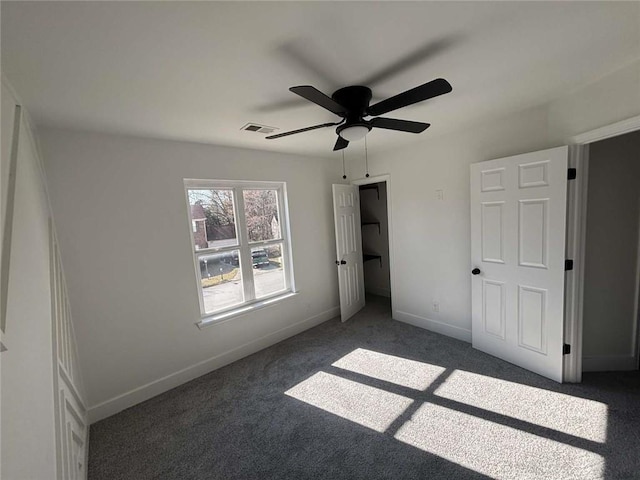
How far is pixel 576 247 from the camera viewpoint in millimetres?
2201

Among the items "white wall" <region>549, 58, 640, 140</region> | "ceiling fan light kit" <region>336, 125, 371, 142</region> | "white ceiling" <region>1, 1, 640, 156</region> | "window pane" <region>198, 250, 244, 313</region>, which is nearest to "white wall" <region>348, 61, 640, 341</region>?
"white wall" <region>549, 58, 640, 140</region>

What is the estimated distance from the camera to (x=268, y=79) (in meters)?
1.60

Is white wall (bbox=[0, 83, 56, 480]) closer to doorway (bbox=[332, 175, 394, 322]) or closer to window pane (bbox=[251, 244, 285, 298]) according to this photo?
window pane (bbox=[251, 244, 285, 298])

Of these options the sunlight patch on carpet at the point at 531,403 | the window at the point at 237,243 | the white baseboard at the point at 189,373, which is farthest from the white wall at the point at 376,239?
the sunlight patch on carpet at the point at 531,403

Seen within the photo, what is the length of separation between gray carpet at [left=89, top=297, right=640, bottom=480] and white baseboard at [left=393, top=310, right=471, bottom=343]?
0.90 ft

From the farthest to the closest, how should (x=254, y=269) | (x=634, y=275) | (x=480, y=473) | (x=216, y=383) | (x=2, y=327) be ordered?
(x=254, y=269), (x=216, y=383), (x=634, y=275), (x=480, y=473), (x=2, y=327)

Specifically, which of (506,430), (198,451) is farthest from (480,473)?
(198,451)

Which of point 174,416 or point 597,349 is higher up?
point 597,349

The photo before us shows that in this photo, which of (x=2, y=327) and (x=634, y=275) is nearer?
(x=2, y=327)

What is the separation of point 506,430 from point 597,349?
1412mm

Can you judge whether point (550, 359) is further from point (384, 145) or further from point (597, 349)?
point (384, 145)

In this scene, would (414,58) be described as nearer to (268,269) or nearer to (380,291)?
(268,269)

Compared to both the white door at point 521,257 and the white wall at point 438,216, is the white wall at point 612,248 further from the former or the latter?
the white wall at point 438,216

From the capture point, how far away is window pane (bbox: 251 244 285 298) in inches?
134
